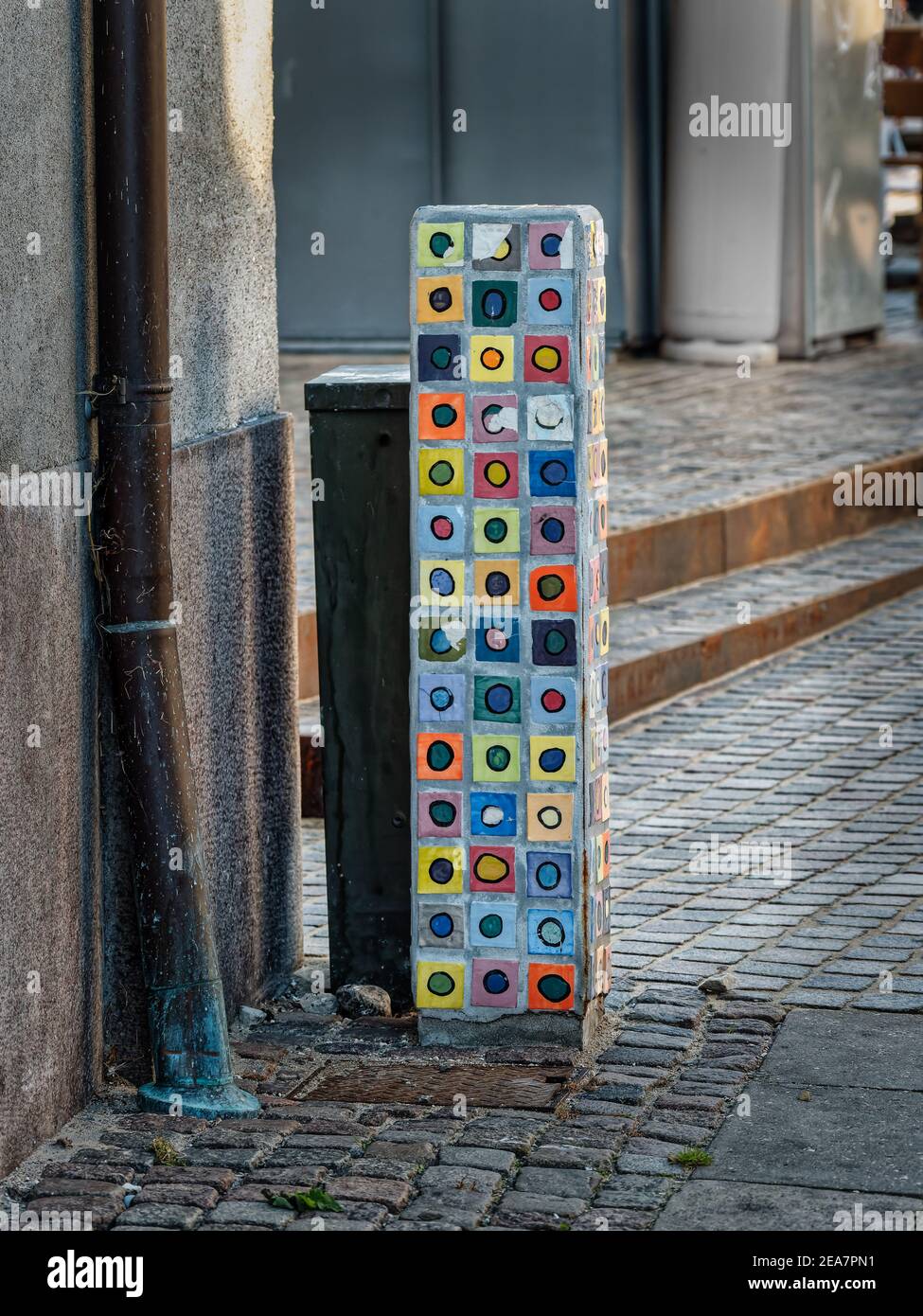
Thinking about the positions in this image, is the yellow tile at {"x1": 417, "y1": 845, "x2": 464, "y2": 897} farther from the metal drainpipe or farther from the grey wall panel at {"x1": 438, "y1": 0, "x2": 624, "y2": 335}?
the grey wall panel at {"x1": 438, "y1": 0, "x2": 624, "y2": 335}

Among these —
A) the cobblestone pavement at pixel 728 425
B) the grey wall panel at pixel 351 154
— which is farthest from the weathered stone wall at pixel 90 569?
the grey wall panel at pixel 351 154

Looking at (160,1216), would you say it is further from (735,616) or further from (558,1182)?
(735,616)

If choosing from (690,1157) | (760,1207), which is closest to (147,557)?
(690,1157)

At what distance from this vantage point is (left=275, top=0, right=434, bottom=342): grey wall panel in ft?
45.0

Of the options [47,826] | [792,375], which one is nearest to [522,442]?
[47,826]

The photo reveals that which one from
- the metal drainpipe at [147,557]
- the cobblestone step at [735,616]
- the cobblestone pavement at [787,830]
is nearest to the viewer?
the metal drainpipe at [147,557]

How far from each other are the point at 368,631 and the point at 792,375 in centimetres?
883

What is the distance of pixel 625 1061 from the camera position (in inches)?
183

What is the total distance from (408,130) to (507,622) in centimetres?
968

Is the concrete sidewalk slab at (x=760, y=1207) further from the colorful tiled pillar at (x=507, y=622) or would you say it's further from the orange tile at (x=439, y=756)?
the orange tile at (x=439, y=756)

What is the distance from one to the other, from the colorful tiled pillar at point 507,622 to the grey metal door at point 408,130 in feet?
29.6

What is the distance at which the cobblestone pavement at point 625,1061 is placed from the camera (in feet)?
12.9

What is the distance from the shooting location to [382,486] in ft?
16.2
